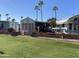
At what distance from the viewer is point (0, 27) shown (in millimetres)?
93125

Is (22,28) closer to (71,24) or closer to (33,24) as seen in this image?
(33,24)

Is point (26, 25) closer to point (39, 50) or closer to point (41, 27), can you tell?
point (41, 27)

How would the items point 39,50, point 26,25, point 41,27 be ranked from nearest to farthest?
point 39,50 → point 26,25 → point 41,27

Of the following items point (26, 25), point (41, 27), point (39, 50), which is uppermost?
point (26, 25)

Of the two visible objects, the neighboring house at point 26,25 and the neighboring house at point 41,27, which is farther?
the neighboring house at point 41,27

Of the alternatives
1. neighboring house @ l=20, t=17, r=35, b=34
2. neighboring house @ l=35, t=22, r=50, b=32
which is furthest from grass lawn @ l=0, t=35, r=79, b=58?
neighboring house @ l=35, t=22, r=50, b=32

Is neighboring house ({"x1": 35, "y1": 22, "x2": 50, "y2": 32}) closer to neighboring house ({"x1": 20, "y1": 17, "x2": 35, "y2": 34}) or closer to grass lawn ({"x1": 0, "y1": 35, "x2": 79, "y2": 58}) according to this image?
neighboring house ({"x1": 20, "y1": 17, "x2": 35, "y2": 34})

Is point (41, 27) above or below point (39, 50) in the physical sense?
above

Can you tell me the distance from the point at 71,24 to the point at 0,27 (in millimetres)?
37106

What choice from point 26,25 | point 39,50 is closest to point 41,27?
point 26,25

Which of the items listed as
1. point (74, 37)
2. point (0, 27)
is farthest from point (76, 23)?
point (0, 27)

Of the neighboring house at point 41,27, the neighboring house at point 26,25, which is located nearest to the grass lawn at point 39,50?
the neighboring house at point 26,25

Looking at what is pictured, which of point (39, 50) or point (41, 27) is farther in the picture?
point (41, 27)

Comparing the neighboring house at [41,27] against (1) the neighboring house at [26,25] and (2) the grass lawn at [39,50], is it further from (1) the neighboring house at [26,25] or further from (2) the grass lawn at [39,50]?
(2) the grass lawn at [39,50]
